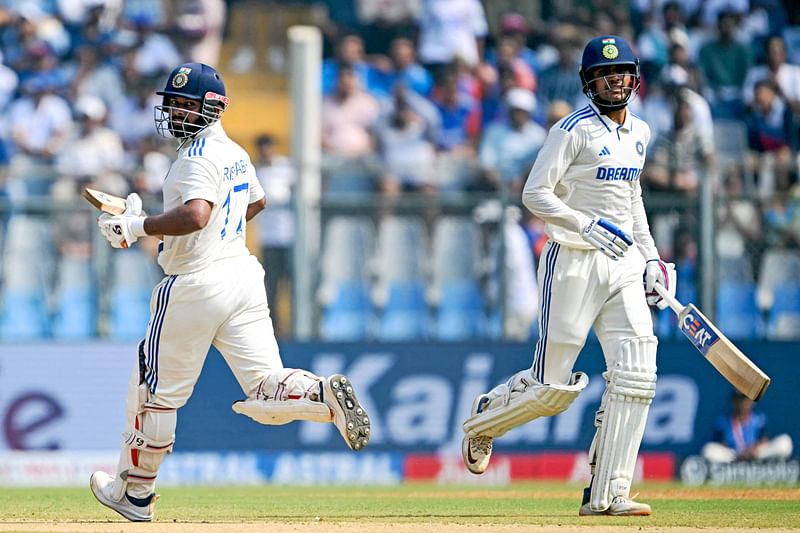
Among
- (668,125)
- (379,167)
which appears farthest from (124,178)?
(668,125)

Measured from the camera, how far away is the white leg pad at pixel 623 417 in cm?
748

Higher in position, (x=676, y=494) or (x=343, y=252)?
(x=343, y=252)

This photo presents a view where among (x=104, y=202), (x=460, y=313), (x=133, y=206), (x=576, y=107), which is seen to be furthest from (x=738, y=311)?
(x=104, y=202)

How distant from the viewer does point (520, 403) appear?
7883mm

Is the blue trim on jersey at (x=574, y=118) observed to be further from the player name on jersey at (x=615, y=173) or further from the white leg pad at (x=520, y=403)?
the white leg pad at (x=520, y=403)

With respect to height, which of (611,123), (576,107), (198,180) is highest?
(576,107)

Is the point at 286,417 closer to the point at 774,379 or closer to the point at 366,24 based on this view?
the point at 774,379

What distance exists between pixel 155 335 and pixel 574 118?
8.30 feet

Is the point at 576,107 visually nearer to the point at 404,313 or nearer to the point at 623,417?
the point at 404,313

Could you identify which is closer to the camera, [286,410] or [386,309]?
[286,410]

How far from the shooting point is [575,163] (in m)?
7.73

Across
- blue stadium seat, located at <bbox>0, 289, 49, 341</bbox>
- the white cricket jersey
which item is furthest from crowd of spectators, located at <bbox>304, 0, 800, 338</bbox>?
the white cricket jersey

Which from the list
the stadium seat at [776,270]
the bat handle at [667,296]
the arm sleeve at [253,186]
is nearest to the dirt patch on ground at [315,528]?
the bat handle at [667,296]

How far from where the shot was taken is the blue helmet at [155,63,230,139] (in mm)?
7391
